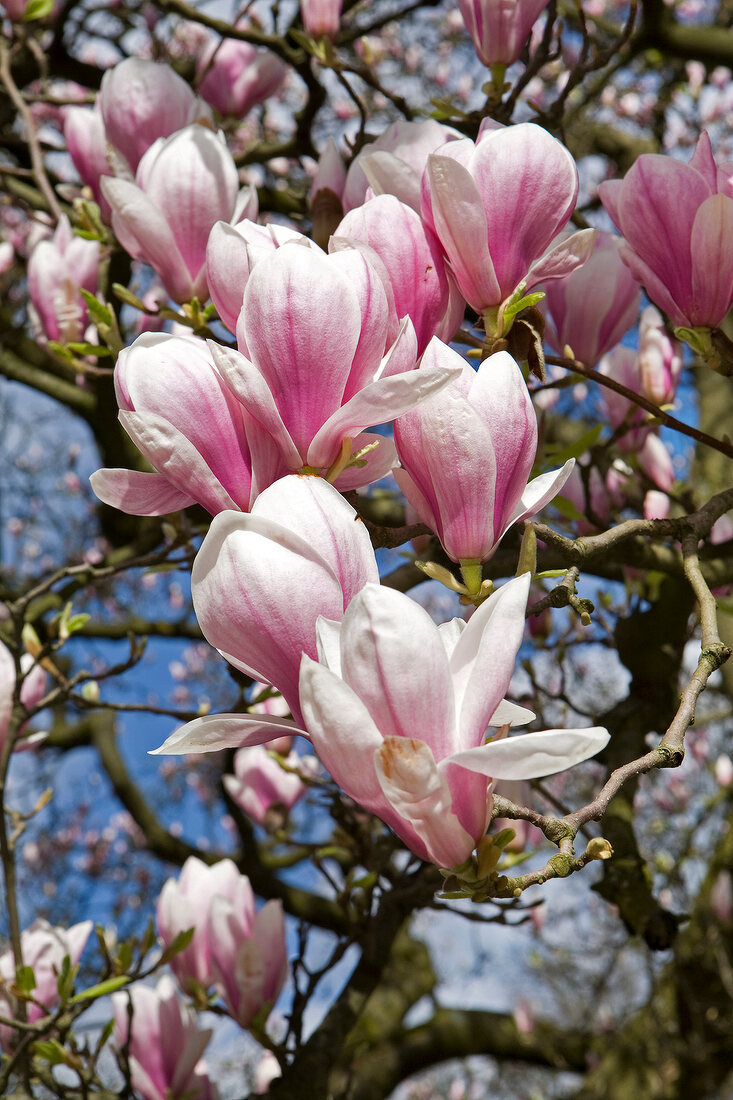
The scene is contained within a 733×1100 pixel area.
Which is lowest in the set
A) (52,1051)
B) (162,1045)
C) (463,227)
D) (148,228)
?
(162,1045)

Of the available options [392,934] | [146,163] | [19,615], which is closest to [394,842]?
[392,934]

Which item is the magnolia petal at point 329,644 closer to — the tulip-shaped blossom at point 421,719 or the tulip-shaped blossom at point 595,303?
the tulip-shaped blossom at point 421,719

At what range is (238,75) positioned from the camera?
6.57 feet

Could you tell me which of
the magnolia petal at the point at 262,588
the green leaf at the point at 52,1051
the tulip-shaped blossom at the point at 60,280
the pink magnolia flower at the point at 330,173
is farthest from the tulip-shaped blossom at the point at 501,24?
the green leaf at the point at 52,1051

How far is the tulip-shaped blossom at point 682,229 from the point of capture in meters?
0.80

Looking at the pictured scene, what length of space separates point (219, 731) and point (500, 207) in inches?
17.1

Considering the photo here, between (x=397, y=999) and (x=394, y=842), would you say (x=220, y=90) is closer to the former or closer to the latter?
(x=394, y=842)

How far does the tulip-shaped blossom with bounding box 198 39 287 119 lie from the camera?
1.99 metres

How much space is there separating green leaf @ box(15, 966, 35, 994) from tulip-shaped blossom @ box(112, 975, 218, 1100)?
25cm

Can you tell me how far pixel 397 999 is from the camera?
405cm

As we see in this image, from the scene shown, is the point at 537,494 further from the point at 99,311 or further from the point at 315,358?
the point at 99,311

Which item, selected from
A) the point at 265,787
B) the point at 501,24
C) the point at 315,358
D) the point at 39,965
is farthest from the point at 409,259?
the point at 265,787

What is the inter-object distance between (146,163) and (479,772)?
786 mm

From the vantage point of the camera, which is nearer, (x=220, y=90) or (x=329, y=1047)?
(x=329, y=1047)
